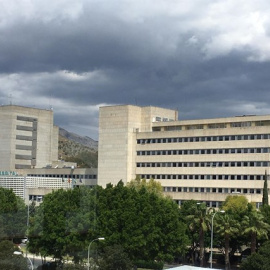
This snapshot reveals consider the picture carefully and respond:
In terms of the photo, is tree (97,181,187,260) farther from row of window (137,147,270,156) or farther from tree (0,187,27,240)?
row of window (137,147,270,156)

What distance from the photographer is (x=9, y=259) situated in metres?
46.2

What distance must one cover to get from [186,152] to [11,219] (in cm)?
5922

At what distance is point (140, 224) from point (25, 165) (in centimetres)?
9565

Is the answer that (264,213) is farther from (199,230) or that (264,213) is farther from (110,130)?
(110,130)

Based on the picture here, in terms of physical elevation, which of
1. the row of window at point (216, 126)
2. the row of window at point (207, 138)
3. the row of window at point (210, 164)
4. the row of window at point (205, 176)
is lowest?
the row of window at point (205, 176)

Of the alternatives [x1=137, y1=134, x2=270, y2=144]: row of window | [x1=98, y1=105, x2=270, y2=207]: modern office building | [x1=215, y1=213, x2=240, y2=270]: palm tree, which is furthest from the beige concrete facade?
[x1=215, y1=213, x2=240, y2=270]: palm tree

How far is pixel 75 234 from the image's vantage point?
59844 mm

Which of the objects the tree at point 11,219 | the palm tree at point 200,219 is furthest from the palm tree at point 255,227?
the tree at point 11,219

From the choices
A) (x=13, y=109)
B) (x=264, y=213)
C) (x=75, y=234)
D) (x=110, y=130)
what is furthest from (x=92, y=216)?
(x=13, y=109)

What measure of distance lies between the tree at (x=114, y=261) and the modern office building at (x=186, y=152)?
170 feet

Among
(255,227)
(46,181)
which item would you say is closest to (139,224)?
(255,227)

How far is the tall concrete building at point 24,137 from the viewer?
151125 millimetres

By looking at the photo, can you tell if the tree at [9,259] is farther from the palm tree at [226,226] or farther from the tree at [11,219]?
the palm tree at [226,226]

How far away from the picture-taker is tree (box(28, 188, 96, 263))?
59812 mm
